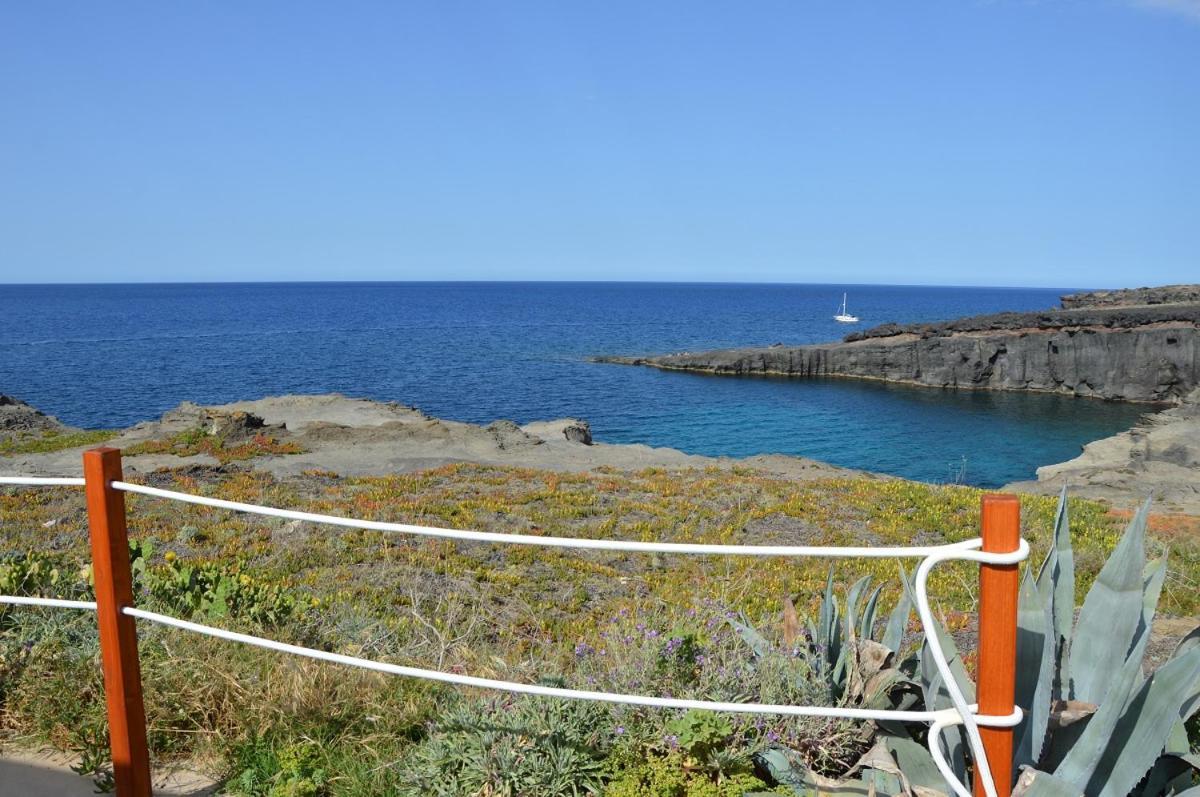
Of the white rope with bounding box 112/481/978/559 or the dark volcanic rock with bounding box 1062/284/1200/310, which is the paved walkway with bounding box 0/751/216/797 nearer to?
the white rope with bounding box 112/481/978/559

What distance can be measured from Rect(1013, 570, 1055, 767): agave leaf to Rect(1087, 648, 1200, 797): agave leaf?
199 mm

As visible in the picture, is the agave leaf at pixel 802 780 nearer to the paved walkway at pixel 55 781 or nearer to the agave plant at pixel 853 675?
the agave plant at pixel 853 675

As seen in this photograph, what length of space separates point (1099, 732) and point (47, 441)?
98.1ft

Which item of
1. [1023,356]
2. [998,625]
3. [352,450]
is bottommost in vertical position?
[1023,356]

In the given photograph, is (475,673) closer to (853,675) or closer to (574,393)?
(853,675)

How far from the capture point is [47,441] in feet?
86.2

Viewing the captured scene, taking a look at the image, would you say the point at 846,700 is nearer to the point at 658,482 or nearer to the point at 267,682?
the point at 267,682

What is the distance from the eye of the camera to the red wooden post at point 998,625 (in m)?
2.31

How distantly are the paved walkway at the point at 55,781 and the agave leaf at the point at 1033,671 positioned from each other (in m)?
3.26

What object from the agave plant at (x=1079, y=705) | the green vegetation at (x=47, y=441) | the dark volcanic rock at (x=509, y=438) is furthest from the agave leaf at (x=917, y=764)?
the green vegetation at (x=47, y=441)

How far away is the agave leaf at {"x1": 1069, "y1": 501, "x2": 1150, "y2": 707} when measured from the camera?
2.87 m

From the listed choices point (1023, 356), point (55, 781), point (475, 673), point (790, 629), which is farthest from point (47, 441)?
point (1023, 356)

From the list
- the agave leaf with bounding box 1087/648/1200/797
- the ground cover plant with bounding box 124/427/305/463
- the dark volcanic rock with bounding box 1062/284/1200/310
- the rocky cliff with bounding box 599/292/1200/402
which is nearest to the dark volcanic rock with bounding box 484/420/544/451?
the ground cover plant with bounding box 124/427/305/463

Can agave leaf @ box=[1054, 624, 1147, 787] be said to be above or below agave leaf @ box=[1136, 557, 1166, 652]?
below
